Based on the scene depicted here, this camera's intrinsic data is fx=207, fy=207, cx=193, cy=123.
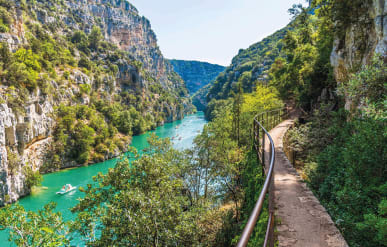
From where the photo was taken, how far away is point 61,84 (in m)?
41.6

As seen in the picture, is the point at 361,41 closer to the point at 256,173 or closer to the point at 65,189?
the point at 256,173

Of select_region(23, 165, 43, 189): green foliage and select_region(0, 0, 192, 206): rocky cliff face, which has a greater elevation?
select_region(0, 0, 192, 206): rocky cliff face

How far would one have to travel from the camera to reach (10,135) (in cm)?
2380

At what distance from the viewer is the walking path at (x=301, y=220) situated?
9.06 ft

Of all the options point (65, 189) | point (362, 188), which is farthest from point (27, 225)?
point (65, 189)

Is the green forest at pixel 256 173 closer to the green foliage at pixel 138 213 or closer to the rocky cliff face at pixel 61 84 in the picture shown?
the green foliage at pixel 138 213

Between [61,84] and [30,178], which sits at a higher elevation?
[61,84]

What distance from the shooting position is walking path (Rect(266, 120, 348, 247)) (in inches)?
109

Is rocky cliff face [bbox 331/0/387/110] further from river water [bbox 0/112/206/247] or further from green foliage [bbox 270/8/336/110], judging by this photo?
river water [bbox 0/112/206/247]

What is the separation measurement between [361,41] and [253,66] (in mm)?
83648

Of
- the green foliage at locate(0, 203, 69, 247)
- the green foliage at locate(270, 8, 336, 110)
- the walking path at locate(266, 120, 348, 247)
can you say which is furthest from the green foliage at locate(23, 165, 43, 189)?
the green foliage at locate(270, 8, 336, 110)

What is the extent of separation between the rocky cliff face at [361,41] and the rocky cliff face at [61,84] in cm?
2907

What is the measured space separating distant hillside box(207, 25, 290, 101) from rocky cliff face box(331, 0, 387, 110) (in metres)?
35.2

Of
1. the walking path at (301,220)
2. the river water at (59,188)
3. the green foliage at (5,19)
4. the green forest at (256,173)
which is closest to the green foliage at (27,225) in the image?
the green forest at (256,173)
